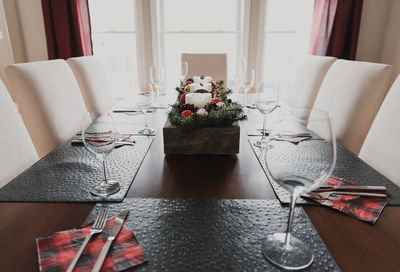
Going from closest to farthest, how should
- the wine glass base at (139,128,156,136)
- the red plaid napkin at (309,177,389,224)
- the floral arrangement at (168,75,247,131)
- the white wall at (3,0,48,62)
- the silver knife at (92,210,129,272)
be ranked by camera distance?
the silver knife at (92,210,129,272) → the red plaid napkin at (309,177,389,224) → the floral arrangement at (168,75,247,131) → the wine glass base at (139,128,156,136) → the white wall at (3,0,48,62)

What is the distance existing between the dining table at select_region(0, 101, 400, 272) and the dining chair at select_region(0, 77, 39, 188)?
0.38 metres

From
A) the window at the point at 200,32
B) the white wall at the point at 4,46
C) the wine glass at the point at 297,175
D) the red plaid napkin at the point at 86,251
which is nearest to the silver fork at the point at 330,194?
the wine glass at the point at 297,175

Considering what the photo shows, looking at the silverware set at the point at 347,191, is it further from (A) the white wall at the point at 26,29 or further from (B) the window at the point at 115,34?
(A) the white wall at the point at 26,29

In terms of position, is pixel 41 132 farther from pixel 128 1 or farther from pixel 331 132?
pixel 128 1

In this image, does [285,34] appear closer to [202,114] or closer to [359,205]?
[202,114]

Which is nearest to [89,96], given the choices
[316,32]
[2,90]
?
[2,90]

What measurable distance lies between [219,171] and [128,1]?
329cm

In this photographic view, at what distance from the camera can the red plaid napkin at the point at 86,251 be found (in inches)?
19.0

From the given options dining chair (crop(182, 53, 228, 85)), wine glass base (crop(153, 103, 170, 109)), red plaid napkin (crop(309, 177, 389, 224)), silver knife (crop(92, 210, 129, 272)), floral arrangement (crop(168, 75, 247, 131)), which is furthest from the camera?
dining chair (crop(182, 53, 228, 85))

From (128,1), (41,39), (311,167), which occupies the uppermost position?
(128,1)

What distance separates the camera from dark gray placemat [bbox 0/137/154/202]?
2.35 ft

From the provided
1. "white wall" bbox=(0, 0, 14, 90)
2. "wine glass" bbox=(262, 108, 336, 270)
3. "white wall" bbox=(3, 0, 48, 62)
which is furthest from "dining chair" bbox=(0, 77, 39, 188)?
"white wall" bbox=(3, 0, 48, 62)

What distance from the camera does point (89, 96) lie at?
6.73ft

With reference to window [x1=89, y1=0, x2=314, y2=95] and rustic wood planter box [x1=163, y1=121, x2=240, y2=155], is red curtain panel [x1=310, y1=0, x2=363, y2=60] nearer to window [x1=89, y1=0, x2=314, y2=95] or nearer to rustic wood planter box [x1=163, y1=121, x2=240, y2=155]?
window [x1=89, y1=0, x2=314, y2=95]
